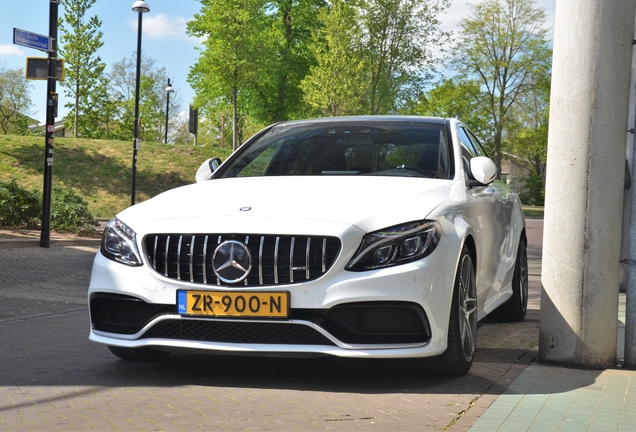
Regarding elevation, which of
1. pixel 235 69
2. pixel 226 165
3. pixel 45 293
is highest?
pixel 235 69

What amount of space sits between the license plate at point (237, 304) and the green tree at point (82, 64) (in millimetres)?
42294

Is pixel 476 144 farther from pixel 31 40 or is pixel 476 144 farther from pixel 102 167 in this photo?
pixel 102 167

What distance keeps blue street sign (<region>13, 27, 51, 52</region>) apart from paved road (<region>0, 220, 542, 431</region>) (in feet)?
27.9

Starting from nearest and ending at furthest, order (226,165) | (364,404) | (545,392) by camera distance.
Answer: (364,404) < (545,392) < (226,165)

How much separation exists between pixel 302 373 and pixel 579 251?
1.83 meters

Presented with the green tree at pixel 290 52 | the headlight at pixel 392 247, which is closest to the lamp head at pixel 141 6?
the green tree at pixel 290 52

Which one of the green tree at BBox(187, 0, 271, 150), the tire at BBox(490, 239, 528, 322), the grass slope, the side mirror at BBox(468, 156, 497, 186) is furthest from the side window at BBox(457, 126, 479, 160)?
the green tree at BBox(187, 0, 271, 150)

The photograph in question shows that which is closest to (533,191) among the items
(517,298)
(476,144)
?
(517,298)

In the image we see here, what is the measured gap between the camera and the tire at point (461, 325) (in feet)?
15.7

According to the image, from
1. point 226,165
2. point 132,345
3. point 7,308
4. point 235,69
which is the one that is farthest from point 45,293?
point 235,69

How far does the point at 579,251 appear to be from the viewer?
542 centimetres

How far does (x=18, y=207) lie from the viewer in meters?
16.6

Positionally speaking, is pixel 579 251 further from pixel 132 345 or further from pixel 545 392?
pixel 132 345

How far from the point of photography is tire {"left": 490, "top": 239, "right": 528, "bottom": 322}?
748 centimetres
